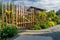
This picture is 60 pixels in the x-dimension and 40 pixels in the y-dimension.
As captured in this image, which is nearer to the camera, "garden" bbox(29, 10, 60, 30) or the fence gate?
the fence gate

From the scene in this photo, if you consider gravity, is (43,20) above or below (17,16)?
below

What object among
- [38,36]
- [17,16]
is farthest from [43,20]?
[38,36]

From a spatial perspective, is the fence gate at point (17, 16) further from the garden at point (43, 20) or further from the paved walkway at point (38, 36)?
the paved walkway at point (38, 36)

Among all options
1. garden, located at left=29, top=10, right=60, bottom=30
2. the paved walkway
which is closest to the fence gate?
garden, located at left=29, top=10, right=60, bottom=30

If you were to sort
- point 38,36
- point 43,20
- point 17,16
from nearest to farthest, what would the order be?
point 38,36
point 17,16
point 43,20

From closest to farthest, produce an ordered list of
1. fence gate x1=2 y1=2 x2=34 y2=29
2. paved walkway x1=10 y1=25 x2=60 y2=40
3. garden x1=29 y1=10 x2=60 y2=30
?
1. paved walkway x1=10 y1=25 x2=60 y2=40
2. fence gate x1=2 y1=2 x2=34 y2=29
3. garden x1=29 y1=10 x2=60 y2=30

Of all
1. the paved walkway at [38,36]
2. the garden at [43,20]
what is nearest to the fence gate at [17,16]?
the garden at [43,20]

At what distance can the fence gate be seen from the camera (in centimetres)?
1585

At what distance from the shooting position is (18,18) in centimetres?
1689

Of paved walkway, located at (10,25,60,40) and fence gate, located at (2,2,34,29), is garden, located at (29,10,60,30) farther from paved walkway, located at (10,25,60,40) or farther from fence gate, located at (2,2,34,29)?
paved walkway, located at (10,25,60,40)

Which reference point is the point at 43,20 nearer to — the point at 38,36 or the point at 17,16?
the point at 17,16

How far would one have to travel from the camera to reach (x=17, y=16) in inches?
654

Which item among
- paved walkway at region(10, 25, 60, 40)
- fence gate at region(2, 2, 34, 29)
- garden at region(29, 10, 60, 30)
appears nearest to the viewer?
paved walkway at region(10, 25, 60, 40)

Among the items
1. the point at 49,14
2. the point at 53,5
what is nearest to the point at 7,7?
the point at 53,5
